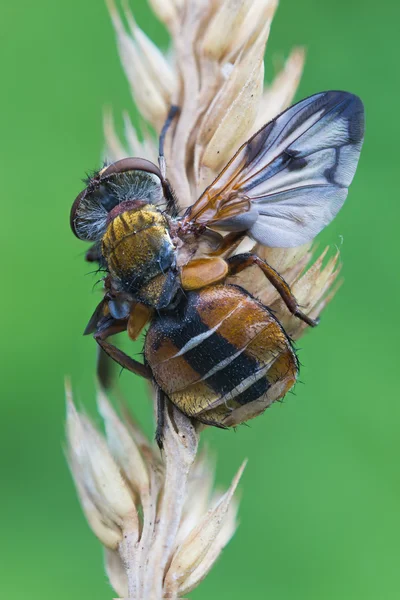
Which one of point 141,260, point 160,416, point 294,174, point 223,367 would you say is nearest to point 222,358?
point 223,367

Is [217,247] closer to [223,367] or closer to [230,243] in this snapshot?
[230,243]

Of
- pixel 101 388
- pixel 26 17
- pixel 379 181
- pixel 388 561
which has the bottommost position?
pixel 388 561

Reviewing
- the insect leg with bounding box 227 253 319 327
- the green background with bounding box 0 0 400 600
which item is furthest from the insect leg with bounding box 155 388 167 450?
the insect leg with bounding box 227 253 319 327

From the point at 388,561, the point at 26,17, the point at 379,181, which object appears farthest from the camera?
the point at 26,17

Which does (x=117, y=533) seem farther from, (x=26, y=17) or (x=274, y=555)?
(x=26, y=17)

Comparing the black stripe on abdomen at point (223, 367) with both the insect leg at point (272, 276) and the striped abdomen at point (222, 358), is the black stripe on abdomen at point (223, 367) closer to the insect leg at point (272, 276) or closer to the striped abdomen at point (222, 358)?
the striped abdomen at point (222, 358)

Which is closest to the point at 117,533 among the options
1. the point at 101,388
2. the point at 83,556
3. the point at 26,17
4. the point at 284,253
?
the point at 101,388

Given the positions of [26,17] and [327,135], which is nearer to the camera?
[327,135]

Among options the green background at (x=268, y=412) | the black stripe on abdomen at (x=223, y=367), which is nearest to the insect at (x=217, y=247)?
the black stripe on abdomen at (x=223, y=367)
